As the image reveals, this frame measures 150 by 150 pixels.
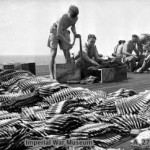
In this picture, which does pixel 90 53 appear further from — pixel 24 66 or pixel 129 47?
pixel 129 47

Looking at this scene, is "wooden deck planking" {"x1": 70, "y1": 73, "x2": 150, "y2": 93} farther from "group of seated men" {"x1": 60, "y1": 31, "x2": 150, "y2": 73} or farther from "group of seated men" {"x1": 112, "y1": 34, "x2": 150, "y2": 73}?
"group of seated men" {"x1": 112, "y1": 34, "x2": 150, "y2": 73}

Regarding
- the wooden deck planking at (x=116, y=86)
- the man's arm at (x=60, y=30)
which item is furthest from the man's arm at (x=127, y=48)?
the man's arm at (x=60, y=30)

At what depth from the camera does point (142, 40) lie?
11664 millimetres

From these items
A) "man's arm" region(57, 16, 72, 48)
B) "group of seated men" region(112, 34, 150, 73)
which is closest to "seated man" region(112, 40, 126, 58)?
"group of seated men" region(112, 34, 150, 73)

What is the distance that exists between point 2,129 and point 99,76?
508 cm

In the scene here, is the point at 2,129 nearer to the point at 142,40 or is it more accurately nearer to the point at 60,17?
the point at 60,17

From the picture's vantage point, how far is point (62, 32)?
716 centimetres

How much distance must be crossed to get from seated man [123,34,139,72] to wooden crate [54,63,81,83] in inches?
→ 140

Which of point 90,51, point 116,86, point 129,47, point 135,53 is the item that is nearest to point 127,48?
point 129,47

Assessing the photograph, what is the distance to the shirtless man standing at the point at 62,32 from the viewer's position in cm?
704

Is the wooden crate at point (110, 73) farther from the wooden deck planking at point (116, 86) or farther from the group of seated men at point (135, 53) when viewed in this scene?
the group of seated men at point (135, 53)

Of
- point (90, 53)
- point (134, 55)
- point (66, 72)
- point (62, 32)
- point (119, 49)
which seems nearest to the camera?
point (62, 32)

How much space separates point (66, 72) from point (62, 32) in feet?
3.02

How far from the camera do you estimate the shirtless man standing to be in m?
7.04
